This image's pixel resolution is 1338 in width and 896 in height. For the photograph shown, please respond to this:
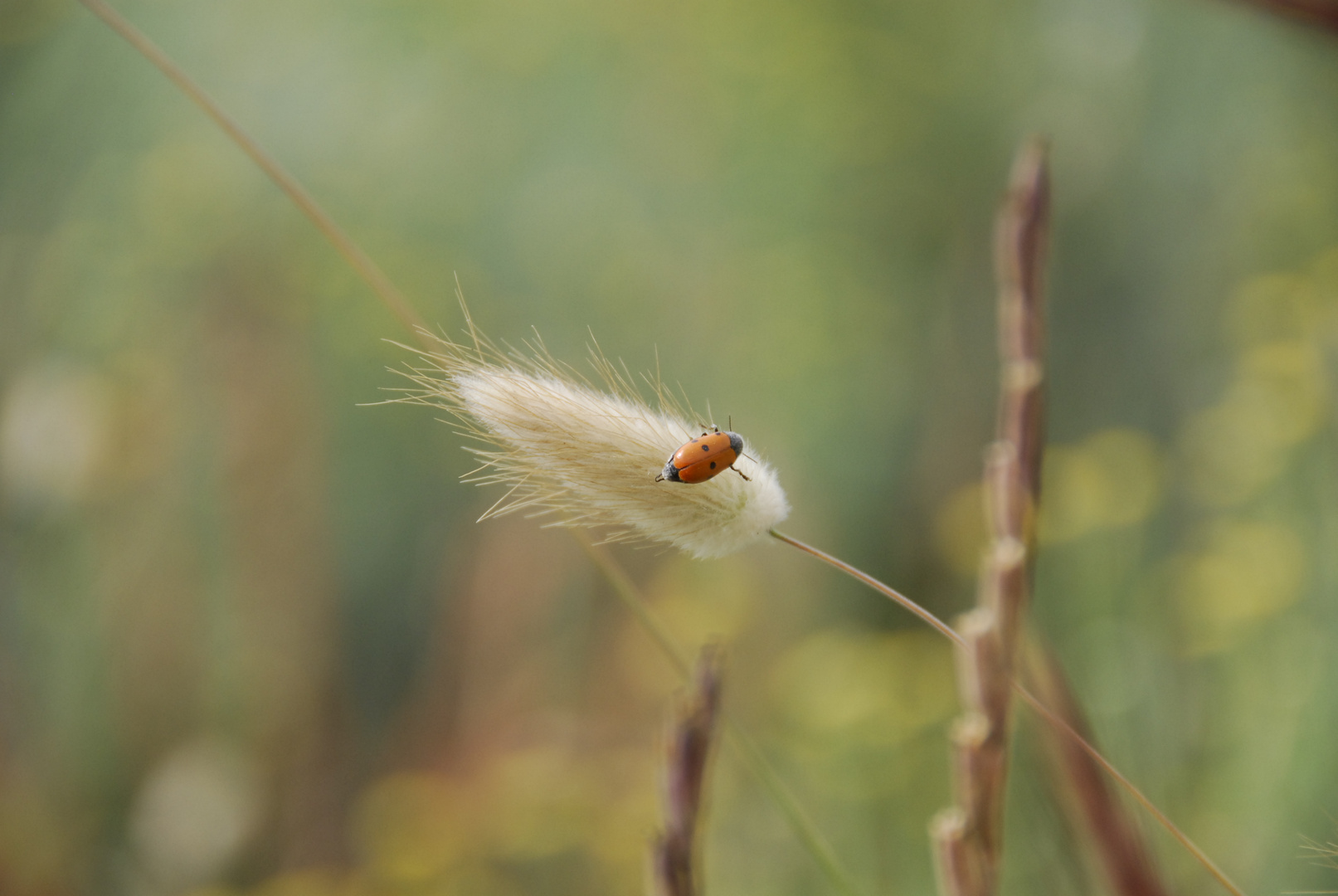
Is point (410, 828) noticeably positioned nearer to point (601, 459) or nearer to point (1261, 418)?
point (601, 459)

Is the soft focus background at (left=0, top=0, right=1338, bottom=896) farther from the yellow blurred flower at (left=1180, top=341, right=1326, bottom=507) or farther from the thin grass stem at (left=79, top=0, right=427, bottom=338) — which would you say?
the thin grass stem at (left=79, top=0, right=427, bottom=338)

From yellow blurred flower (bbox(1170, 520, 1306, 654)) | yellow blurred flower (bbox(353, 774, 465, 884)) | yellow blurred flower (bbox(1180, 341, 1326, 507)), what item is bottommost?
yellow blurred flower (bbox(353, 774, 465, 884))

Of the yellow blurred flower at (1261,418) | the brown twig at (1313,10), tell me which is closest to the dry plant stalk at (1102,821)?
the brown twig at (1313,10)

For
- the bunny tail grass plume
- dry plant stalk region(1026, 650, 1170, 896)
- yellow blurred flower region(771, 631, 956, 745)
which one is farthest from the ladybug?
yellow blurred flower region(771, 631, 956, 745)

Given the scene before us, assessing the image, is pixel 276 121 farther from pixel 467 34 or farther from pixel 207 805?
pixel 207 805

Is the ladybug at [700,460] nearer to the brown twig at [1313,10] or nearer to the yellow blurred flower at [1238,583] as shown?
the brown twig at [1313,10]
